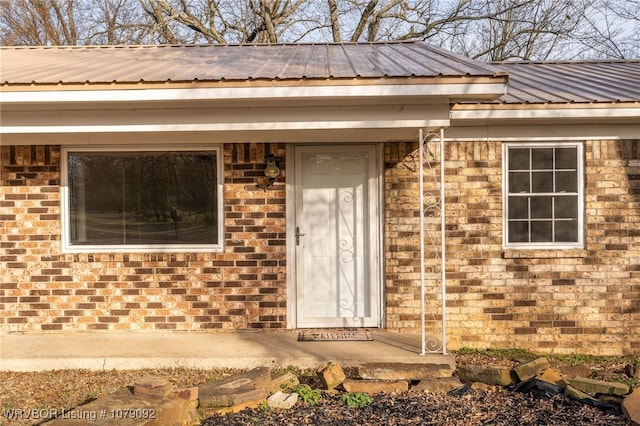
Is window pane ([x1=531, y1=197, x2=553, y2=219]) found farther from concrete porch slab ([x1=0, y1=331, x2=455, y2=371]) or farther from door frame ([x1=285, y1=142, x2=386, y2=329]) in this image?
concrete porch slab ([x1=0, y1=331, x2=455, y2=371])

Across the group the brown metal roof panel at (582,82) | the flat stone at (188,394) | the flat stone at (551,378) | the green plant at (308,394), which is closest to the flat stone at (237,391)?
the flat stone at (188,394)

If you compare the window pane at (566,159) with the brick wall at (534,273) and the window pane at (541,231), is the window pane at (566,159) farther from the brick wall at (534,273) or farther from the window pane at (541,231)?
the window pane at (541,231)

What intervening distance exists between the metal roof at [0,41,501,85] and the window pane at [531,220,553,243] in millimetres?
2006

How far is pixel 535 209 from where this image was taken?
21.8 feet

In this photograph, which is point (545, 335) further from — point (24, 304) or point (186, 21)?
point (186, 21)

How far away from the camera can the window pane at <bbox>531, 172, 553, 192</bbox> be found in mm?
6613

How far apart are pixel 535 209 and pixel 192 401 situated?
4.55 meters

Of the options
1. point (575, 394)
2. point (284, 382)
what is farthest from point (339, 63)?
point (575, 394)

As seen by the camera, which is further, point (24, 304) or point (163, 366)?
point (24, 304)

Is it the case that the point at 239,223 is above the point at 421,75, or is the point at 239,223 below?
below

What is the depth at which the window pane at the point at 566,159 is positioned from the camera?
658 centimetres

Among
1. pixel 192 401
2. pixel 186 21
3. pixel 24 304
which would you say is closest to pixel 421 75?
pixel 192 401

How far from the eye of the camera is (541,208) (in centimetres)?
664

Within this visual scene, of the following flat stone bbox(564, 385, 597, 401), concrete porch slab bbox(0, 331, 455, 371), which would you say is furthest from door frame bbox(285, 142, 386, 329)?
flat stone bbox(564, 385, 597, 401)
